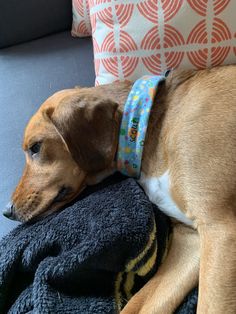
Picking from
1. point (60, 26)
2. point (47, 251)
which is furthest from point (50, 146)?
point (60, 26)

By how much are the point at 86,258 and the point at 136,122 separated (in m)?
0.47

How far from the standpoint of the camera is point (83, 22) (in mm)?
2475

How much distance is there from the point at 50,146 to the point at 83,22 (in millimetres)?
1090

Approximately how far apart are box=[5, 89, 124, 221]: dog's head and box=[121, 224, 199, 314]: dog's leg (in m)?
0.37

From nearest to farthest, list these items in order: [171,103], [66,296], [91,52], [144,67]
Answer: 1. [66,296]
2. [171,103]
3. [144,67]
4. [91,52]

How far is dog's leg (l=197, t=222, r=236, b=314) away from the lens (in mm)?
1282

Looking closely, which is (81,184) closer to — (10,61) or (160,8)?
(160,8)

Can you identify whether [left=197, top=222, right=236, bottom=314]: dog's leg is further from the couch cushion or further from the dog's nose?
the couch cushion

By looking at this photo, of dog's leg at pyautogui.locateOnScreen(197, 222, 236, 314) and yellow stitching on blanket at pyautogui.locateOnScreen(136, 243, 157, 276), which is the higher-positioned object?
dog's leg at pyautogui.locateOnScreen(197, 222, 236, 314)

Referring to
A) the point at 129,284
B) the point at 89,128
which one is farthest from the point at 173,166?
the point at 129,284

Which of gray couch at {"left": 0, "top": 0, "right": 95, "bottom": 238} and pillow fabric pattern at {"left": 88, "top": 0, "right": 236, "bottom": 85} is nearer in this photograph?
pillow fabric pattern at {"left": 88, "top": 0, "right": 236, "bottom": 85}

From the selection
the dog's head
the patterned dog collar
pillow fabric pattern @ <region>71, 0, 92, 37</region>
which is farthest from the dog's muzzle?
pillow fabric pattern @ <region>71, 0, 92, 37</region>

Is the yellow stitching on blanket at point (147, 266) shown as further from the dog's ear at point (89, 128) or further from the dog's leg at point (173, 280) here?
the dog's ear at point (89, 128)

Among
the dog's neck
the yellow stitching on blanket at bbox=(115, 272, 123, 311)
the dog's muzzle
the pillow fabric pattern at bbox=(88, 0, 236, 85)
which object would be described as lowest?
the yellow stitching on blanket at bbox=(115, 272, 123, 311)
